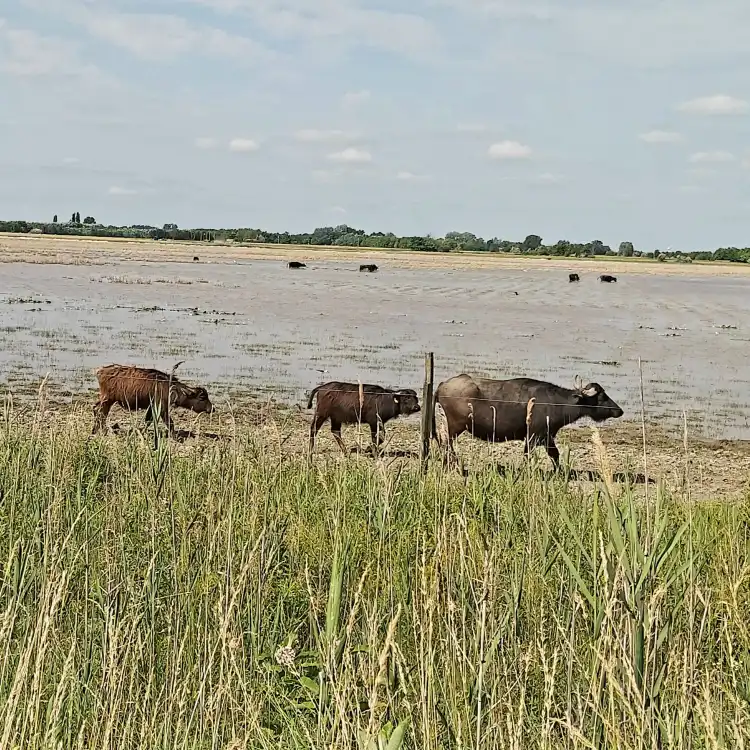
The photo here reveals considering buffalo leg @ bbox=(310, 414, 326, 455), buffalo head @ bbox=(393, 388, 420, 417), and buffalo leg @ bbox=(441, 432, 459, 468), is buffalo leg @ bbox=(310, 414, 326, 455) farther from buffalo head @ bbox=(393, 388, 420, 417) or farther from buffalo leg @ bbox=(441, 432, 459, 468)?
buffalo leg @ bbox=(441, 432, 459, 468)

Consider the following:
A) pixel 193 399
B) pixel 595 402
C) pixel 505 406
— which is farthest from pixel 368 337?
pixel 505 406

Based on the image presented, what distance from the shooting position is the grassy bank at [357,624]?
300cm

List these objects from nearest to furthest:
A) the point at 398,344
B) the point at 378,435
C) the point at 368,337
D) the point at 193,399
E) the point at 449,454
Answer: the point at 449,454
the point at 378,435
the point at 193,399
the point at 398,344
the point at 368,337

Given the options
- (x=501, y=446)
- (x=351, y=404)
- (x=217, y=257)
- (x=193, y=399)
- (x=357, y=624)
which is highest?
(x=217, y=257)

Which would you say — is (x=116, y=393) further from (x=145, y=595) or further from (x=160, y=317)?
(x=160, y=317)

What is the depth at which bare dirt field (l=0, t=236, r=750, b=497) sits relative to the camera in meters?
15.8

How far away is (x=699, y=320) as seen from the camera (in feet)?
123

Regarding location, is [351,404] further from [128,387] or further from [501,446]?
[128,387]

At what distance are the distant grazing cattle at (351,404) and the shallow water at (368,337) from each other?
4.05 meters

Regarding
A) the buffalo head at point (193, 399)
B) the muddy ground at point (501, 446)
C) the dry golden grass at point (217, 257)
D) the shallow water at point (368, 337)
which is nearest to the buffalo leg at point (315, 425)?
the muddy ground at point (501, 446)

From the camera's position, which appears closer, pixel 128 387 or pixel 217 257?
pixel 128 387

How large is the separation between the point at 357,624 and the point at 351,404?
876cm

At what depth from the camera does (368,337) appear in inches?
1076

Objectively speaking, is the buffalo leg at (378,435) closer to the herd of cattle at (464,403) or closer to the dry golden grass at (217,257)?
the herd of cattle at (464,403)
